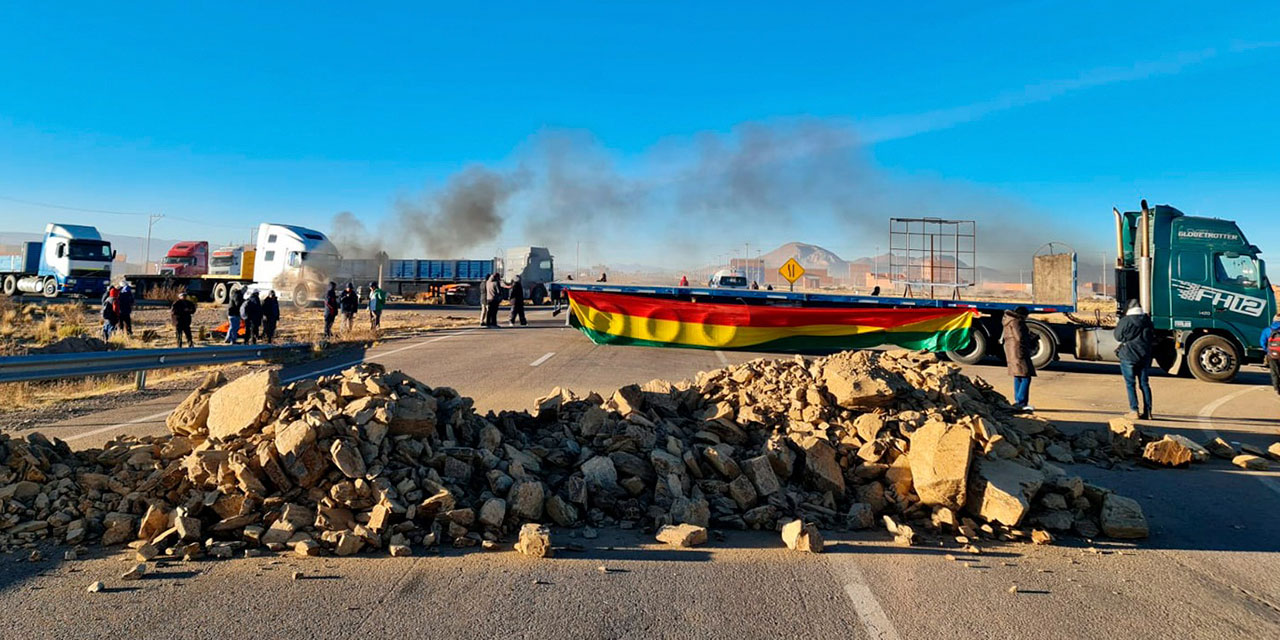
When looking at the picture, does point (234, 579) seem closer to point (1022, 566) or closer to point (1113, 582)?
point (1022, 566)

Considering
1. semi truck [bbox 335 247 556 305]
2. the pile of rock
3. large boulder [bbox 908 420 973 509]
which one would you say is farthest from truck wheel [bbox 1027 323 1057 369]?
semi truck [bbox 335 247 556 305]

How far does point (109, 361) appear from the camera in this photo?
9586 mm

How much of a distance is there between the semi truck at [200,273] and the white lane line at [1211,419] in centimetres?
3946

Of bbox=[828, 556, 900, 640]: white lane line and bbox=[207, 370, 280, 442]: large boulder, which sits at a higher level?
bbox=[207, 370, 280, 442]: large boulder

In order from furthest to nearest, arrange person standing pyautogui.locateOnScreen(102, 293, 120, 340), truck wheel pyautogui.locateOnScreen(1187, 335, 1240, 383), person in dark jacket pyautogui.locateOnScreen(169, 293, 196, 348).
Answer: person standing pyautogui.locateOnScreen(102, 293, 120, 340), person in dark jacket pyautogui.locateOnScreen(169, 293, 196, 348), truck wheel pyautogui.locateOnScreen(1187, 335, 1240, 383)

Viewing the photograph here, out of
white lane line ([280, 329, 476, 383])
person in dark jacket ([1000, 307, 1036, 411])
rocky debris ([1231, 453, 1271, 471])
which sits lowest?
rocky debris ([1231, 453, 1271, 471])

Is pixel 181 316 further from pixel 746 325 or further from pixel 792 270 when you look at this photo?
pixel 792 270

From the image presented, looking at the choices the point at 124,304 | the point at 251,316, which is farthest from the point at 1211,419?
the point at 124,304

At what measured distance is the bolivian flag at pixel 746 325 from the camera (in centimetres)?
1486

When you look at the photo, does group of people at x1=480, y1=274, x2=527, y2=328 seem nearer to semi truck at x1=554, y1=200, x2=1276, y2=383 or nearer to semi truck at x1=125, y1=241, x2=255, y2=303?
semi truck at x1=554, y1=200, x2=1276, y2=383

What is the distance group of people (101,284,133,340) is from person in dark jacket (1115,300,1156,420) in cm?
2257

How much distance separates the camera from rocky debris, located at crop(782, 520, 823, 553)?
14.6 ft

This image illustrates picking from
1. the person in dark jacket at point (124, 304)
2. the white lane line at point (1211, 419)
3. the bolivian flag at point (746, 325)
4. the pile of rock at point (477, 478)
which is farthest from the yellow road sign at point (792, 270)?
the pile of rock at point (477, 478)

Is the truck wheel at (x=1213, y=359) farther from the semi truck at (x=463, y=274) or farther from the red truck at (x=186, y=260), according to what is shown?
the red truck at (x=186, y=260)
